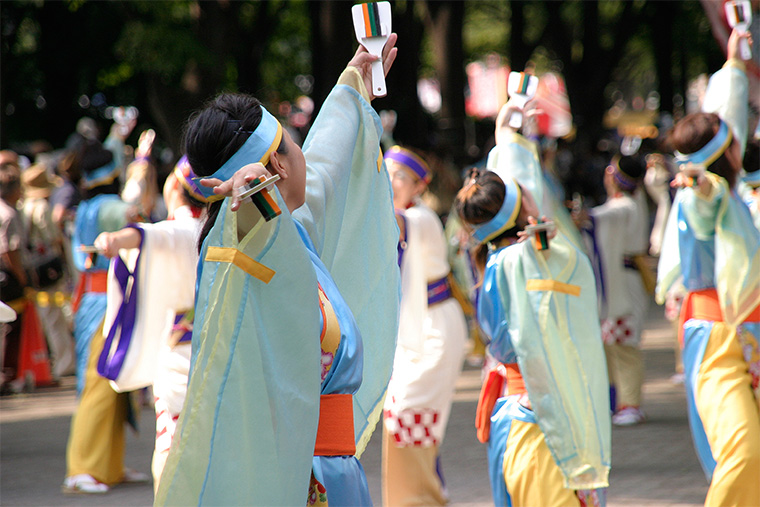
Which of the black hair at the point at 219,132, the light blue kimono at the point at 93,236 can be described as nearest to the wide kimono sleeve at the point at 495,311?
the black hair at the point at 219,132

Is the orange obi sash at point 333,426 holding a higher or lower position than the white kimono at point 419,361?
higher

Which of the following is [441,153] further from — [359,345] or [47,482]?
[359,345]

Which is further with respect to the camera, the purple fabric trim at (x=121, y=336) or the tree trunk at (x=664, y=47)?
the tree trunk at (x=664, y=47)

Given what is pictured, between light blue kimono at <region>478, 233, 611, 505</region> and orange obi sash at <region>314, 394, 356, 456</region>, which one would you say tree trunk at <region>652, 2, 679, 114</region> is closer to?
light blue kimono at <region>478, 233, 611, 505</region>

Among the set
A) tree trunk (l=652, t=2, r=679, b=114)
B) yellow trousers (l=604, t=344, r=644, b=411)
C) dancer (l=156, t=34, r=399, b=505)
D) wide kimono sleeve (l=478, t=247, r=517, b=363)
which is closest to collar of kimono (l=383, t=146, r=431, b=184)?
wide kimono sleeve (l=478, t=247, r=517, b=363)

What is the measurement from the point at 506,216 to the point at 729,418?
4.48 feet

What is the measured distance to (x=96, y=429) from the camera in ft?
20.1

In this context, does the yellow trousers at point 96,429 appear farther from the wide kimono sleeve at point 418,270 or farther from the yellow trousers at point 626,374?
the yellow trousers at point 626,374

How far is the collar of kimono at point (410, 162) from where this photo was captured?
233 inches

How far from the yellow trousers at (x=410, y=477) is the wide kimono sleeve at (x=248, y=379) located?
3666 mm

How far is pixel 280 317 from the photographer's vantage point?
1974mm

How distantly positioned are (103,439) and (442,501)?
7.16 ft

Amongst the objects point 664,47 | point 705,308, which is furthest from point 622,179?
point 664,47

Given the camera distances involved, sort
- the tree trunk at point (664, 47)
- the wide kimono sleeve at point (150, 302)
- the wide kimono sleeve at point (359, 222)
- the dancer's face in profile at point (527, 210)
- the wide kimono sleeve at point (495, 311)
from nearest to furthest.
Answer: the wide kimono sleeve at point (359, 222) < the wide kimono sleeve at point (495, 311) < the dancer's face in profile at point (527, 210) < the wide kimono sleeve at point (150, 302) < the tree trunk at point (664, 47)
